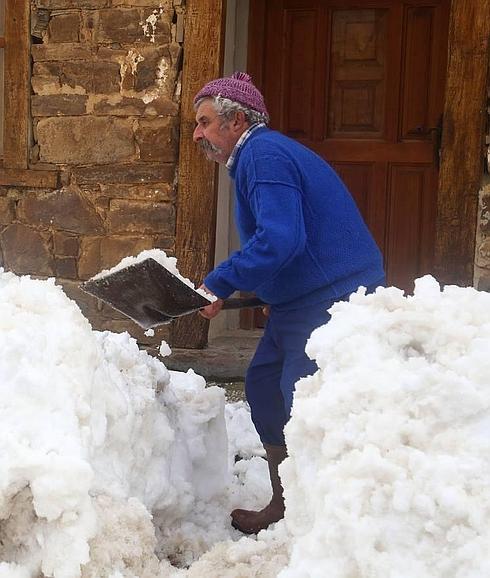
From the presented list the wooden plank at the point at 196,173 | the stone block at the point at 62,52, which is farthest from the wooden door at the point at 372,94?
the stone block at the point at 62,52

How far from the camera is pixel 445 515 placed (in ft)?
4.85

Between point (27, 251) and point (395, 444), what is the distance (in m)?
4.17

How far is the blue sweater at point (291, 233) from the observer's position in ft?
9.02

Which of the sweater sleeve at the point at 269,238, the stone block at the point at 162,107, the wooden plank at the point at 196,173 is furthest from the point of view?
the stone block at the point at 162,107

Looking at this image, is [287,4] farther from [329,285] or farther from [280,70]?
[329,285]

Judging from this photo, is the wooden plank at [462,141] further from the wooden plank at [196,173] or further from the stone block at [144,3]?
the stone block at [144,3]

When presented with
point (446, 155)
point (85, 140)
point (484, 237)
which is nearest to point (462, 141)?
point (446, 155)

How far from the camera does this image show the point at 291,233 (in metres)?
2.73

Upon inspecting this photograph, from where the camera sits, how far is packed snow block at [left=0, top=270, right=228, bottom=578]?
1.79 meters

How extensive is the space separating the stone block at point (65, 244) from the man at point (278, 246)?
2.37 m

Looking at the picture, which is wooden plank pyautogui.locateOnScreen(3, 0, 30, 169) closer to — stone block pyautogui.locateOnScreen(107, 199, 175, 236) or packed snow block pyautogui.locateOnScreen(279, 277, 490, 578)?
stone block pyautogui.locateOnScreen(107, 199, 175, 236)

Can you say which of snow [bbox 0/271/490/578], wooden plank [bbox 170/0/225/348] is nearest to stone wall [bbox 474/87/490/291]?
wooden plank [bbox 170/0/225/348]

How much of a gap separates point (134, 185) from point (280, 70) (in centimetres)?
134

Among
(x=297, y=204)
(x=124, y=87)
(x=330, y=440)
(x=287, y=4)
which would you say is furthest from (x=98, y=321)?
(x=330, y=440)
